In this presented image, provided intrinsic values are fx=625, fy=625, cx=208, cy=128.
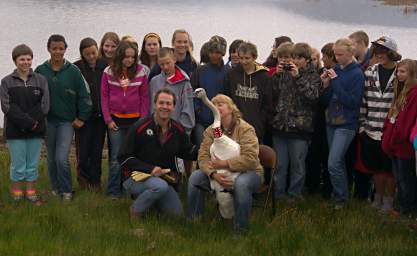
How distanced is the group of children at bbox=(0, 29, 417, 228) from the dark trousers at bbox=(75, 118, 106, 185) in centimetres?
2

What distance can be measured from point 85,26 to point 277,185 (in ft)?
82.6

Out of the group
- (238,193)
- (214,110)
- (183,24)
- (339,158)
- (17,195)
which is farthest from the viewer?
(183,24)

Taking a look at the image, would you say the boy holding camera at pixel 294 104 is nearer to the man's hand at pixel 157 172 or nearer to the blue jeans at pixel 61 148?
the man's hand at pixel 157 172

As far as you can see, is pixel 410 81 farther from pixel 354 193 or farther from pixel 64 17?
pixel 64 17

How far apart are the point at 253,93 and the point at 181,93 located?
90cm

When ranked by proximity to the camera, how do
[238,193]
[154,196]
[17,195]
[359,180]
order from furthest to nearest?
[359,180], [17,195], [154,196], [238,193]

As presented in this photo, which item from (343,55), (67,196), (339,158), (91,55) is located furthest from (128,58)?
(339,158)

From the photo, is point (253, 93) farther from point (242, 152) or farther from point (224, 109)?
point (242, 152)

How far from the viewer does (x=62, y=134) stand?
7.46 m

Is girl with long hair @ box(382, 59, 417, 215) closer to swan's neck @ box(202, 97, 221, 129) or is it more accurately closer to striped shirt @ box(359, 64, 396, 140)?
striped shirt @ box(359, 64, 396, 140)

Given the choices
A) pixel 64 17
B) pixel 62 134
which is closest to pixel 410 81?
pixel 62 134

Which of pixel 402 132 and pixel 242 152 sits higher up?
pixel 402 132

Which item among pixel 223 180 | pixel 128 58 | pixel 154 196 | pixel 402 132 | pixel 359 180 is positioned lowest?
pixel 359 180

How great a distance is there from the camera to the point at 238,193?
608 cm
